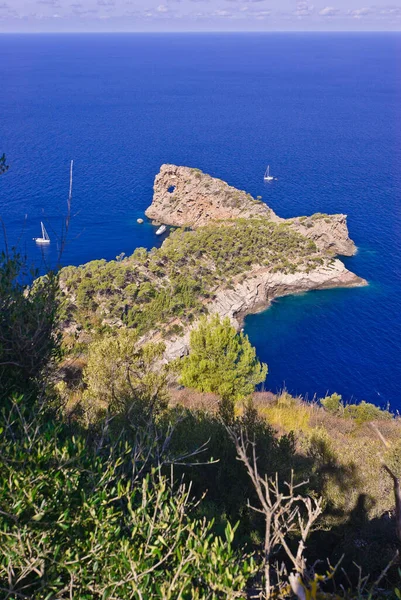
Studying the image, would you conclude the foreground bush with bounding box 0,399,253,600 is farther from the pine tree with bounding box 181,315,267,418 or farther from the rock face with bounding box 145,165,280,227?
the rock face with bounding box 145,165,280,227

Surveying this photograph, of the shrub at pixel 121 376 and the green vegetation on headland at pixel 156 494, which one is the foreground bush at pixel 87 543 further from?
the shrub at pixel 121 376

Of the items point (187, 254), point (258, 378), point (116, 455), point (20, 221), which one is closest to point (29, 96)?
point (20, 221)

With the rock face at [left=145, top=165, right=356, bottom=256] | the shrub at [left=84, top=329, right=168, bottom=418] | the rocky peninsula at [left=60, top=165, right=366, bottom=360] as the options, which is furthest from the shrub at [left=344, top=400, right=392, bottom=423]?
the rock face at [left=145, top=165, right=356, bottom=256]

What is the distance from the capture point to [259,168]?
68.8 metres

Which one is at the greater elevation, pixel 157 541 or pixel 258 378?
pixel 157 541

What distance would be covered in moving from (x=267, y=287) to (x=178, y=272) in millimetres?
7955

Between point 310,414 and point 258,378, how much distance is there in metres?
3.01

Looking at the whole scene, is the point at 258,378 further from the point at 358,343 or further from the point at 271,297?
the point at 271,297

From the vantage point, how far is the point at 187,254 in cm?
3747

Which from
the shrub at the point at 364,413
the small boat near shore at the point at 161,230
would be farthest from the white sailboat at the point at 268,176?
the shrub at the point at 364,413

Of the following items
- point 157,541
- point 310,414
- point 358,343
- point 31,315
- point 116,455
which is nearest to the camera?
point 157,541

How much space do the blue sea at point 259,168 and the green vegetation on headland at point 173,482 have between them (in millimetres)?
2049

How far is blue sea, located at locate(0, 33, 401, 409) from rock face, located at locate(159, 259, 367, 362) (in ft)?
3.00

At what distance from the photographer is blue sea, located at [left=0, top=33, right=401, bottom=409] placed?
34281 millimetres
